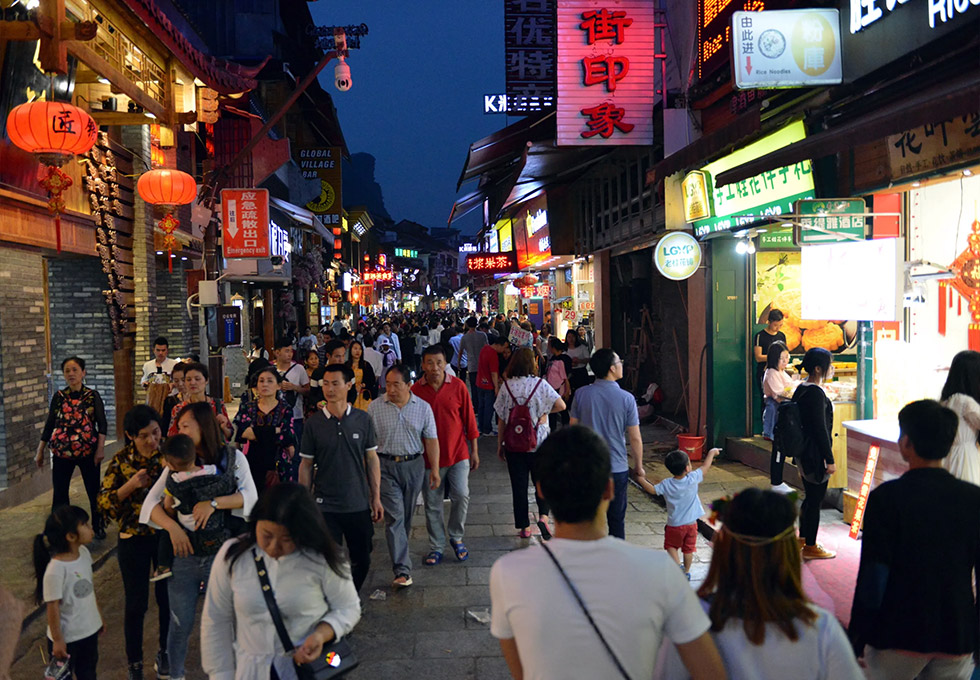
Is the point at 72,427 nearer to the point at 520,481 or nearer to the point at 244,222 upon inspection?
the point at 520,481

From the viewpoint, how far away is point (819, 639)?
7.53 feet

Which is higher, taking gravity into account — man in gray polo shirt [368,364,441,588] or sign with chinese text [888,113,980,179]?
sign with chinese text [888,113,980,179]

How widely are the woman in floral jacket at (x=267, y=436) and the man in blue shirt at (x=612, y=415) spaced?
2671mm

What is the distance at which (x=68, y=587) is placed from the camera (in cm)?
433

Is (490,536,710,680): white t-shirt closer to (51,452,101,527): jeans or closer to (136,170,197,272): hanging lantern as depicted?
(51,452,101,527): jeans

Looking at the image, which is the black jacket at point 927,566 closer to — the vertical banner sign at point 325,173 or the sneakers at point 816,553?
the sneakers at point 816,553

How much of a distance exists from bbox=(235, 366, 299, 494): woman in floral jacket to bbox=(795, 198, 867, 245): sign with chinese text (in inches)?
212

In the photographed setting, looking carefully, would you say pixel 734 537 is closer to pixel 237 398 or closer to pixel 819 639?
pixel 819 639

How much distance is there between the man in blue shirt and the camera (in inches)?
258

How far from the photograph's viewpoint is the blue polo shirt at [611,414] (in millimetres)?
6547

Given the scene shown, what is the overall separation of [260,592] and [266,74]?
82.5 feet

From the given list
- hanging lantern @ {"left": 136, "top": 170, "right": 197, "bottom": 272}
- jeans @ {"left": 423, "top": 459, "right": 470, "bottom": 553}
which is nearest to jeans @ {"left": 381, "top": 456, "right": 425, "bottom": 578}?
jeans @ {"left": 423, "top": 459, "right": 470, "bottom": 553}

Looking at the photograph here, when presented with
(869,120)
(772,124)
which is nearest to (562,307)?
(772,124)

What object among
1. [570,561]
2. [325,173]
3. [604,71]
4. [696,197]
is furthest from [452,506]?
[325,173]
